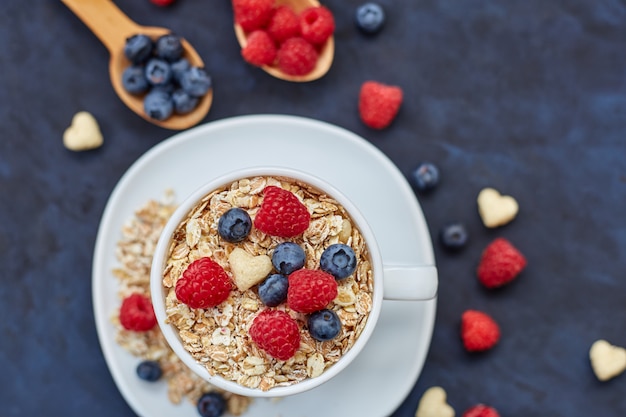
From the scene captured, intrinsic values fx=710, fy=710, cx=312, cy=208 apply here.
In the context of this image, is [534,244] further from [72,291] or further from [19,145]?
[19,145]

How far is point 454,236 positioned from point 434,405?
0.42m

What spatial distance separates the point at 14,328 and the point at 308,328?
917 mm

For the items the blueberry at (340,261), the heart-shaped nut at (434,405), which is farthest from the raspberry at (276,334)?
the heart-shaped nut at (434,405)

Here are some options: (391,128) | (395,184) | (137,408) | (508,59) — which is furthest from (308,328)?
(508,59)

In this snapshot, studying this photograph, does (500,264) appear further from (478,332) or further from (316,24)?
(316,24)

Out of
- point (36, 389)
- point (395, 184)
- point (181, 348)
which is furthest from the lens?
point (36, 389)

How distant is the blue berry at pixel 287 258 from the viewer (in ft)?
4.11

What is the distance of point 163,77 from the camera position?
1.72 meters

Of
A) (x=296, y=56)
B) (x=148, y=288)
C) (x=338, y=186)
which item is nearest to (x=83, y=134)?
(x=148, y=288)

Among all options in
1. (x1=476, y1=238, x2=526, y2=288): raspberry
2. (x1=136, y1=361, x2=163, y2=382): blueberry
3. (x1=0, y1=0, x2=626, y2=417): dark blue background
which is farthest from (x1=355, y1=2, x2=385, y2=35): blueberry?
(x1=136, y1=361, x2=163, y2=382): blueberry

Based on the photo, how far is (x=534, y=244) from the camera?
6.00 feet

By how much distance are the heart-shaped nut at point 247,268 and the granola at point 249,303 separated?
0.02 m

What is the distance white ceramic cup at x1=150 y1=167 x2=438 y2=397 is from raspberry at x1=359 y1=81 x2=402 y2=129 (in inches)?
20.2

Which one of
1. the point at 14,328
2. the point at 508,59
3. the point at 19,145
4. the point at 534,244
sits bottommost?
the point at 534,244
